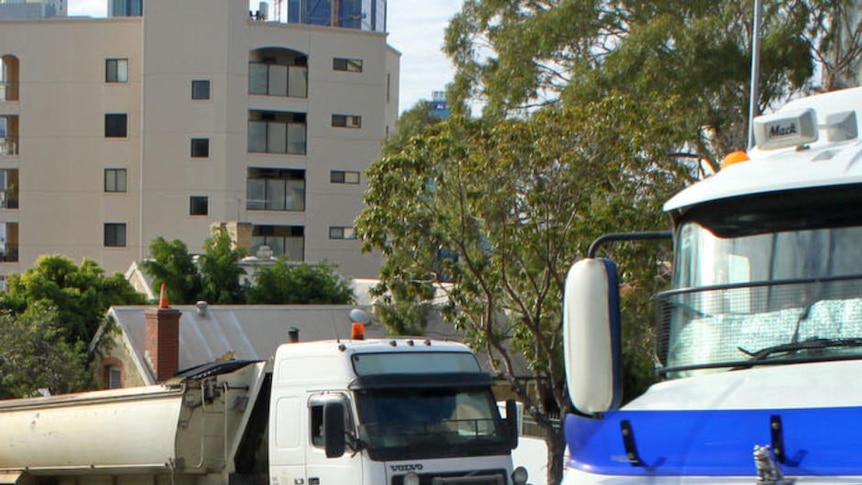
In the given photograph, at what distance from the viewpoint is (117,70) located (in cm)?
5072

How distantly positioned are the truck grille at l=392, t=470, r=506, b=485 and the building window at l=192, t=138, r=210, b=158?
3735cm

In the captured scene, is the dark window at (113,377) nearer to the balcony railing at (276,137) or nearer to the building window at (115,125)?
the balcony railing at (276,137)

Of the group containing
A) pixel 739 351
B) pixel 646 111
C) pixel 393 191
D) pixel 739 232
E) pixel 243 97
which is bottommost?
pixel 739 351

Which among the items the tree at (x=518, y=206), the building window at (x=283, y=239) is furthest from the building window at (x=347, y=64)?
the tree at (x=518, y=206)

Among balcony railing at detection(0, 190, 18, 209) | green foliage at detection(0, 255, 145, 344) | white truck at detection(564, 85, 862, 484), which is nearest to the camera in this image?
white truck at detection(564, 85, 862, 484)

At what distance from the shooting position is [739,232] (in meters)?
5.35

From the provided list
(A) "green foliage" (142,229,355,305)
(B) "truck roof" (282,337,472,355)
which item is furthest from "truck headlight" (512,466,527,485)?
(A) "green foliage" (142,229,355,305)

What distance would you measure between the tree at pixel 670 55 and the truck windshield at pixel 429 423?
448 inches

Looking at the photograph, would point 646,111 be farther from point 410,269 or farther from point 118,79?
point 118,79

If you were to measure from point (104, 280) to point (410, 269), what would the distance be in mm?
15096

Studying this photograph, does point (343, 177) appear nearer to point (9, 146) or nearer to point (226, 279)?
point (9, 146)

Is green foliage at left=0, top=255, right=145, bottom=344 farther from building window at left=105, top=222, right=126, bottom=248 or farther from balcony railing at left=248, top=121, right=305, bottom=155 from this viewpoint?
building window at left=105, top=222, right=126, bottom=248

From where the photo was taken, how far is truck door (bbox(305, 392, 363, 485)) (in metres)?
12.9

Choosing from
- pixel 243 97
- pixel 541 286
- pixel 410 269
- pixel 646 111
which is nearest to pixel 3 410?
pixel 410 269
